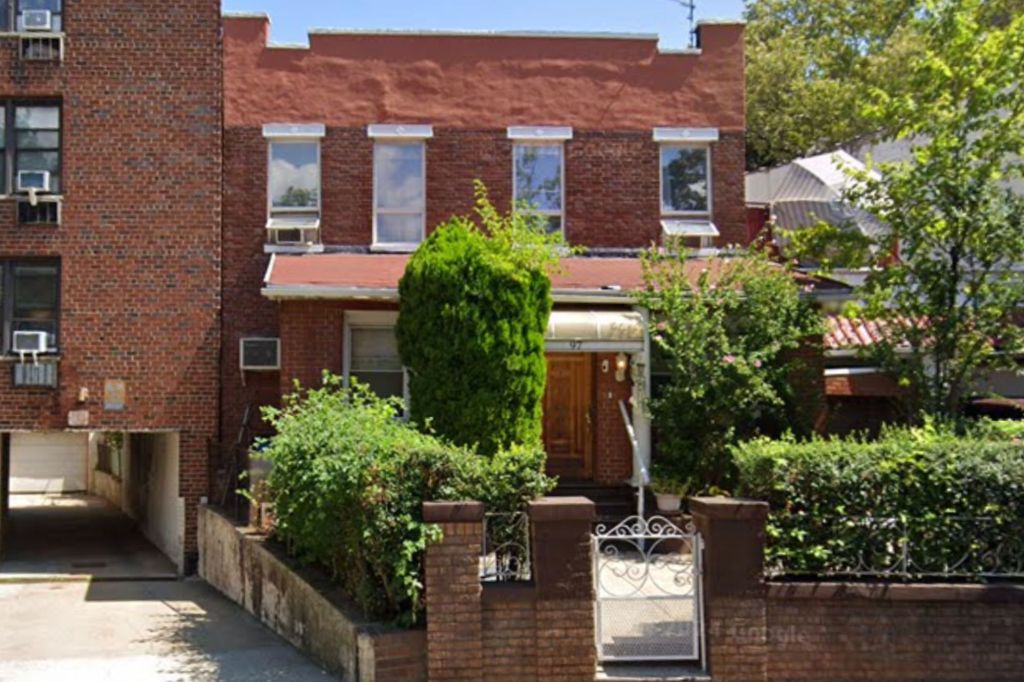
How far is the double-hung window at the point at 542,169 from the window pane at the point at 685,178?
1.59 metres

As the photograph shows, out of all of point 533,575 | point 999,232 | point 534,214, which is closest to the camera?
point 533,575

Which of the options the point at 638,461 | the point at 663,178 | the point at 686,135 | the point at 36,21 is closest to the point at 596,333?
the point at 638,461

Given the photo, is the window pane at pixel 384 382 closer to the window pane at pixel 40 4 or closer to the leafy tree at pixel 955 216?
the leafy tree at pixel 955 216

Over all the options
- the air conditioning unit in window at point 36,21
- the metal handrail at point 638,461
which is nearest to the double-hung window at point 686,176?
the metal handrail at point 638,461

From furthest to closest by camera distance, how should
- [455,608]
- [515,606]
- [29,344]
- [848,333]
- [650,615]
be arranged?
[848,333], [29,344], [650,615], [515,606], [455,608]

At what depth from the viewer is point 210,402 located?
15.7m

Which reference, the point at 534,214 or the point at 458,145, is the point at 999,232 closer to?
the point at 534,214

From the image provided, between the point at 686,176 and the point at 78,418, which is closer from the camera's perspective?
the point at 78,418

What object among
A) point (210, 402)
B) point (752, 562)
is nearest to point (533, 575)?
point (752, 562)

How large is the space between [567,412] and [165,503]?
6.89m

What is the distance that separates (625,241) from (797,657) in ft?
28.2

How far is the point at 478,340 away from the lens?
40.8ft

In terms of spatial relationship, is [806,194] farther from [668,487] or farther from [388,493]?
[388,493]

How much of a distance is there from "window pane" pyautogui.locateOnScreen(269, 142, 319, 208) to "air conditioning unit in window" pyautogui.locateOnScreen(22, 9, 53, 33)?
354 centimetres
